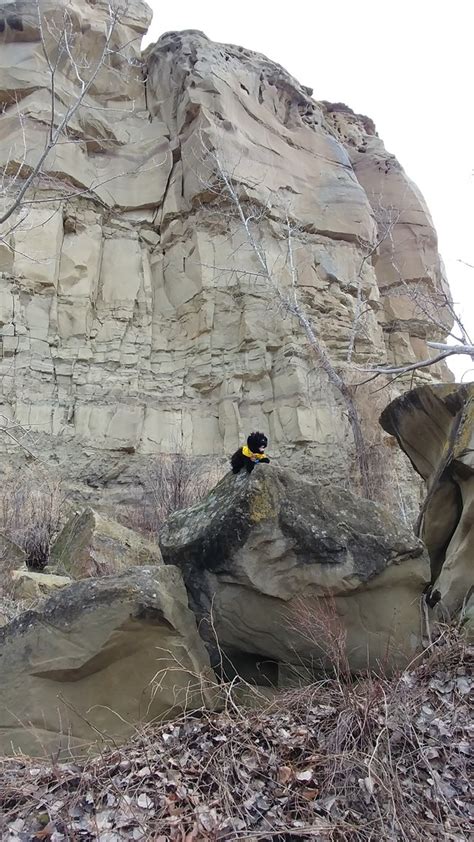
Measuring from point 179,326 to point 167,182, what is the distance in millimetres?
4369

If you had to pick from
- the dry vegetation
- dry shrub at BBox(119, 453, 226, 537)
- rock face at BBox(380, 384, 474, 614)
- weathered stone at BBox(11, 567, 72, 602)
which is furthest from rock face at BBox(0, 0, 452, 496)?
the dry vegetation

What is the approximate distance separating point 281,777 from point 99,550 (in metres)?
4.16

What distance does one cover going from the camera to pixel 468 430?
4590mm

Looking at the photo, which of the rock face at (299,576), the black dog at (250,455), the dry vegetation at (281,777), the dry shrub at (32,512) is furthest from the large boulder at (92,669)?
the dry shrub at (32,512)

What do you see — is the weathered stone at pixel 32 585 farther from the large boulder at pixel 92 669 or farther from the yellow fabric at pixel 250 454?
the yellow fabric at pixel 250 454

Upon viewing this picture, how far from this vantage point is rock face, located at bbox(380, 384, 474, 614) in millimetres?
4488

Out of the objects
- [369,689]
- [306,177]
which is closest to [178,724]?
[369,689]

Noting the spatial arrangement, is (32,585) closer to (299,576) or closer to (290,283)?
(299,576)

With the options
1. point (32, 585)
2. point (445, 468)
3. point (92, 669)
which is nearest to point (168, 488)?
point (32, 585)

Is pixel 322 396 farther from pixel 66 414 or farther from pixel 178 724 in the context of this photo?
pixel 178 724

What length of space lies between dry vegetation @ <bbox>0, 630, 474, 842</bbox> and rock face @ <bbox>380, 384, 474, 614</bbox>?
1034mm

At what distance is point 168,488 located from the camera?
1098 cm

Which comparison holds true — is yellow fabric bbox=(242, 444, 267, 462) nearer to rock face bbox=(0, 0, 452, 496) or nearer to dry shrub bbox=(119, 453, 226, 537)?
dry shrub bbox=(119, 453, 226, 537)

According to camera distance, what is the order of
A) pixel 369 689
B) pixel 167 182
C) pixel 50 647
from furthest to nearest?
pixel 167 182 < pixel 50 647 < pixel 369 689
